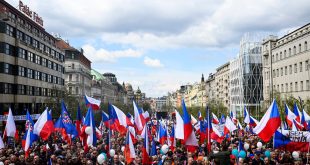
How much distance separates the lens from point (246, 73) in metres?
87.8

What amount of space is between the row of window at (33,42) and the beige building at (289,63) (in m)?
32.7

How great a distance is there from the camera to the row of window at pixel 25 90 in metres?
47.0

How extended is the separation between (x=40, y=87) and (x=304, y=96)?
39.4 m

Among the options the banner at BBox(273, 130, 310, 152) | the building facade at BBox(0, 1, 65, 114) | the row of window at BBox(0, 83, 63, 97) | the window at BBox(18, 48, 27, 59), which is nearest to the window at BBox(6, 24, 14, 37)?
the building facade at BBox(0, 1, 65, 114)

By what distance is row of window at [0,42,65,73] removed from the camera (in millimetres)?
46216

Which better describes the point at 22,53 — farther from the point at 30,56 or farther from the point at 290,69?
the point at 290,69

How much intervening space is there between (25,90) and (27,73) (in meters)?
2.42

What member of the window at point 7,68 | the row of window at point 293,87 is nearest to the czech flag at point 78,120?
the window at point 7,68

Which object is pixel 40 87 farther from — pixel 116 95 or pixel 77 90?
pixel 116 95

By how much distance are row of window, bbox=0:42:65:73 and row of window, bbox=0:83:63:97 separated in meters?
3.92

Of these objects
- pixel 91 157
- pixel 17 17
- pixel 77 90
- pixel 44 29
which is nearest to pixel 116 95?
pixel 77 90

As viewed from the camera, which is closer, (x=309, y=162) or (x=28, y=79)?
(x=309, y=162)

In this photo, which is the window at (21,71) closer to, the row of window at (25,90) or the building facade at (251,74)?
the row of window at (25,90)

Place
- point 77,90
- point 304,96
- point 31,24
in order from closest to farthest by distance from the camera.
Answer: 1. point 304,96
2. point 31,24
3. point 77,90
